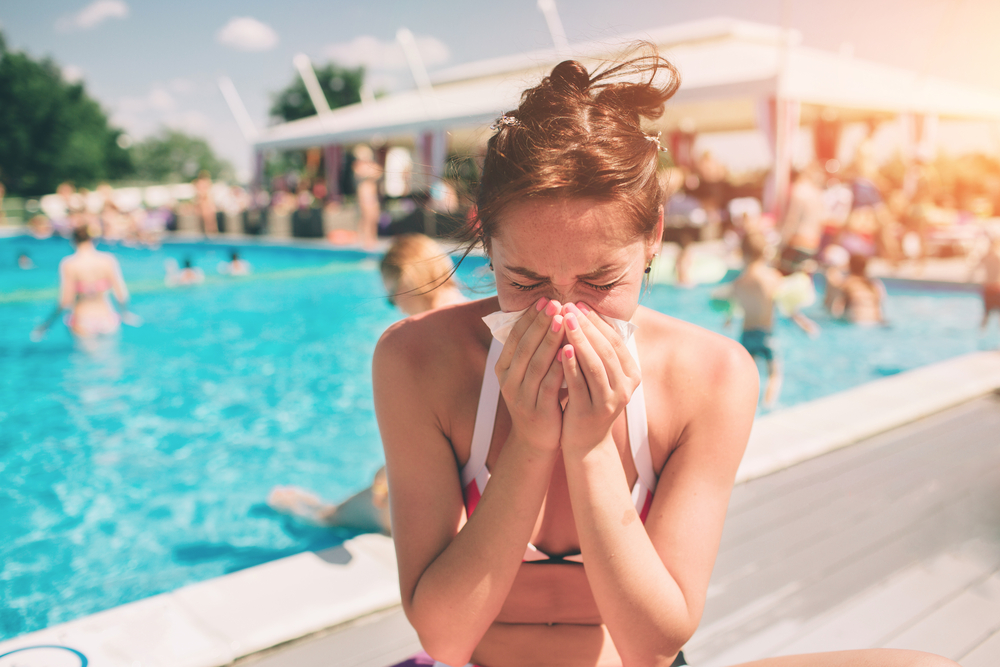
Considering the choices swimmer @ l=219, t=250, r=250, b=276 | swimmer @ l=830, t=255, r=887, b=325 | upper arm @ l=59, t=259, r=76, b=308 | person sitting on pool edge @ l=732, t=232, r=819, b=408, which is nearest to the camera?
person sitting on pool edge @ l=732, t=232, r=819, b=408

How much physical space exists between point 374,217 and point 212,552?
14.2 meters

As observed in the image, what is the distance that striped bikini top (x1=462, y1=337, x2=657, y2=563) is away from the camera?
134cm

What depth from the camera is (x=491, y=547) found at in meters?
1.16

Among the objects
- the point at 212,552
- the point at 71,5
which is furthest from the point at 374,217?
the point at 71,5

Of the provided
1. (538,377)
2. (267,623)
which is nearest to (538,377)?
(538,377)

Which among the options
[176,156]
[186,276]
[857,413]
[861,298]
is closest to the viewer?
[857,413]

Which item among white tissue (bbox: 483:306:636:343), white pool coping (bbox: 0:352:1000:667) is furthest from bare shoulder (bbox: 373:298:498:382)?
white pool coping (bbox: 0:352:1000:667)

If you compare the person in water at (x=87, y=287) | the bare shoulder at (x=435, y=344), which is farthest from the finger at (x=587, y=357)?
the person in water at (x=87, y=287)

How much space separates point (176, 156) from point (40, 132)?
54.2m

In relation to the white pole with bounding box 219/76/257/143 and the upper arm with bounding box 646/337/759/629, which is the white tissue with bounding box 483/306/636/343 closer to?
the upper arm with bounding box 646/337/759/629

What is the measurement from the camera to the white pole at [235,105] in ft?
96.7

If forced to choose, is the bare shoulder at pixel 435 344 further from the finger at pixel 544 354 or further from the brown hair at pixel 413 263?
the brown hair at pixel 413 263

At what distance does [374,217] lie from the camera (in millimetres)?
17922

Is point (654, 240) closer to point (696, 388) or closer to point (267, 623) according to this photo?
point (696, 388)
